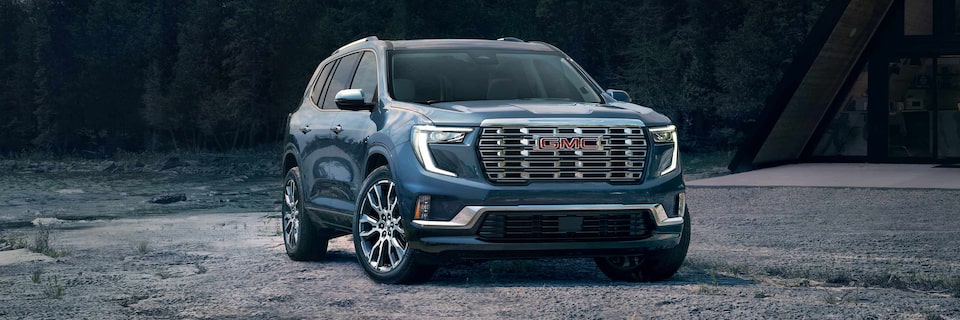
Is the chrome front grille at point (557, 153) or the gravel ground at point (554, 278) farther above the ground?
the chrome front grille at point (557, 153)

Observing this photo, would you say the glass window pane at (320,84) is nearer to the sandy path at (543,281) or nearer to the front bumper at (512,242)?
the sandy path at (543,281)

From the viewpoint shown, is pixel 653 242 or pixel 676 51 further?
pixel 676 51

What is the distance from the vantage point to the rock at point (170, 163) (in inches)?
2219

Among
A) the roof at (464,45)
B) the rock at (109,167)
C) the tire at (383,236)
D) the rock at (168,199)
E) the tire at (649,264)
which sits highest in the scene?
the roof at (464,45)

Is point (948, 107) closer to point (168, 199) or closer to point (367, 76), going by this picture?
point (168, 199)

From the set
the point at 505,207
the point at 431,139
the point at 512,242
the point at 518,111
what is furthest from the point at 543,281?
the point at 431,139

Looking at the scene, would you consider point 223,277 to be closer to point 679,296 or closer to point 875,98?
point 679,296

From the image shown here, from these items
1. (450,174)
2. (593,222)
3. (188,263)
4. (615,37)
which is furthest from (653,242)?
(615,37)

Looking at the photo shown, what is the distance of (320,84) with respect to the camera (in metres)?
12.1

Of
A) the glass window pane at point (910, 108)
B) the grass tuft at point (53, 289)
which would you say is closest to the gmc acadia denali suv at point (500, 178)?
the grass tuft at point (53, 289)

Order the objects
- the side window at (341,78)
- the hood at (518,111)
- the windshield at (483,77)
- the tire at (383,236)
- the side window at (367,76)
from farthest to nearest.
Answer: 1. the side window at (341,78)
2. the side window at (367,76)
3. the windshield at (483,77)
4. the tire at (383,236)
5. the hood at (518,111)

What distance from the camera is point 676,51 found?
49500mm

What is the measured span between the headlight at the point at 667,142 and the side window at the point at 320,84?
3.76 m

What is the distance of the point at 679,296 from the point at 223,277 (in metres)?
4.05
